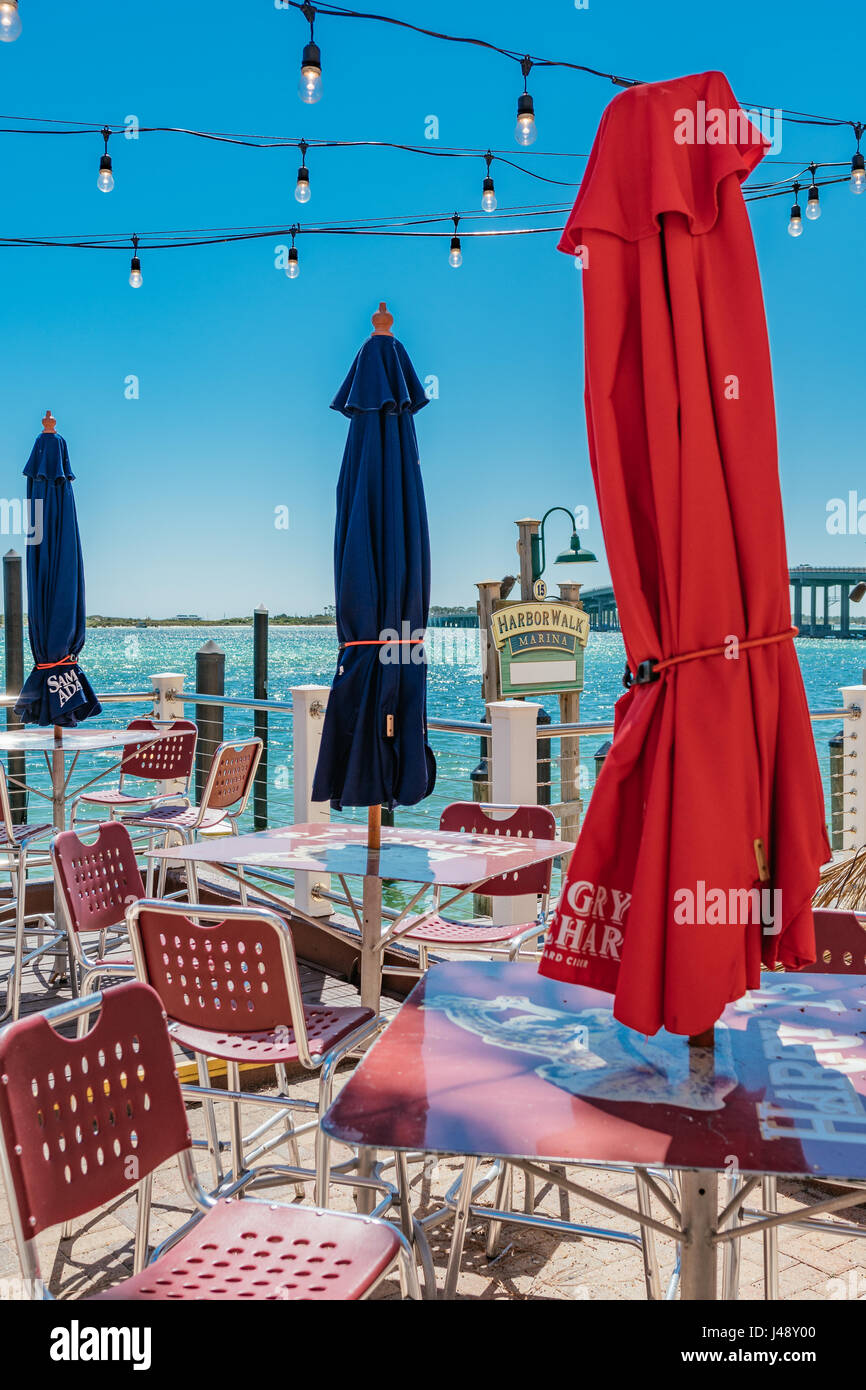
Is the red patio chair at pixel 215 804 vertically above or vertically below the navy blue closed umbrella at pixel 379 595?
below

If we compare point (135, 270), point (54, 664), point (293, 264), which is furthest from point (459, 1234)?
point (135, 270)

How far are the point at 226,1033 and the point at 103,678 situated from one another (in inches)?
2497

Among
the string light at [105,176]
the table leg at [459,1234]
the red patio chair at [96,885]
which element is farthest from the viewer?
the string light at [105,176]

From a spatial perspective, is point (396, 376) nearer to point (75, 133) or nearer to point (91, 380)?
point (75, 133)

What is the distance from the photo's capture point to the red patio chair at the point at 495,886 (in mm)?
3398

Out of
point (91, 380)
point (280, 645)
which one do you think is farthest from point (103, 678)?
point (280, 645)

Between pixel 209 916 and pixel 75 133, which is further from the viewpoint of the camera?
pixel 75 133

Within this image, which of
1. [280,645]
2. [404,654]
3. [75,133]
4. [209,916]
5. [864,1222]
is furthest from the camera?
[280,645]

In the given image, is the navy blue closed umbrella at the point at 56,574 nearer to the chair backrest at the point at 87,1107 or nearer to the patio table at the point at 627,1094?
the chair backrest at the point at 87,1107

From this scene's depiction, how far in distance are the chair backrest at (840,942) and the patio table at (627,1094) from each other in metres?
0.56

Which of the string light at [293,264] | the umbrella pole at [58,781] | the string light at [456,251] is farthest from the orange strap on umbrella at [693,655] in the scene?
the string light at [293,264]

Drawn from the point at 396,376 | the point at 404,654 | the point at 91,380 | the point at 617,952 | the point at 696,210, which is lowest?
the point at 617,952

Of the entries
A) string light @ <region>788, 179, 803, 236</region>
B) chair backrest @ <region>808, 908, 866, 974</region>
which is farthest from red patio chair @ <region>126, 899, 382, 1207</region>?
string light @ <region>788, 179, 803, 236</region>
